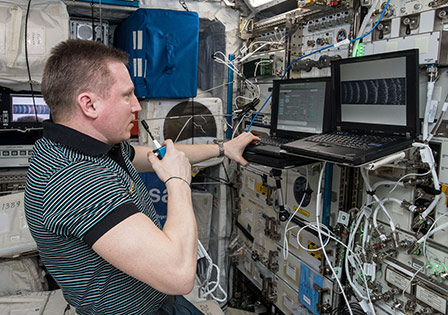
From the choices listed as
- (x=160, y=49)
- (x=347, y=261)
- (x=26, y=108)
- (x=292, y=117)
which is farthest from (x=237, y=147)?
(x=26, y=108)

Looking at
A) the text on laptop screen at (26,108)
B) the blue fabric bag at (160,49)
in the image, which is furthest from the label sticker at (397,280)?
the text on laptop screen at (26,108)

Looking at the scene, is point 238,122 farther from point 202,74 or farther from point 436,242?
point 436,242

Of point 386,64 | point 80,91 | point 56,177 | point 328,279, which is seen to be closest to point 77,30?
point 80,91

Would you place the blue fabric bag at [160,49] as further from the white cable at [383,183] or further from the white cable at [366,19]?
the white cable at [383,183]

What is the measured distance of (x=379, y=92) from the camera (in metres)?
1.73

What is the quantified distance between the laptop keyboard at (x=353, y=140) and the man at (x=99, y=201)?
0.75m

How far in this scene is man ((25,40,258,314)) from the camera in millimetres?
1107

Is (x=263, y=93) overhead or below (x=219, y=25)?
below

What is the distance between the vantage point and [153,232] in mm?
1119

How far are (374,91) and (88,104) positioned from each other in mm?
1294

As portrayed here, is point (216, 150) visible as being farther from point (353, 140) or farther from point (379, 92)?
point (379, 92)

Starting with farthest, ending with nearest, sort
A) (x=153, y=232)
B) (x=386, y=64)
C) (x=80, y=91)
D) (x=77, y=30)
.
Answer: (x=77, y=30), (x=386, y=64), (x=80, y=91), (x=153, y=232)

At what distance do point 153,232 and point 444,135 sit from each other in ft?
4.67

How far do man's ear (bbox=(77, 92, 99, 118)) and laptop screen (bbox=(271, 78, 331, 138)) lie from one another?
1.34m
